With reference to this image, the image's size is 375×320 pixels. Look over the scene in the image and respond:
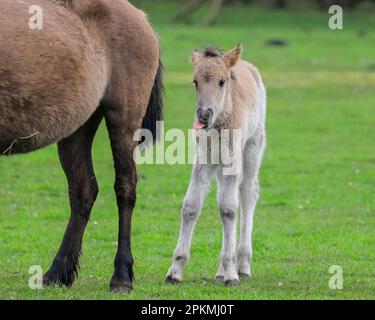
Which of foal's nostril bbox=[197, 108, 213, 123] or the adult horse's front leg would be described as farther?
the adult horse's front leg

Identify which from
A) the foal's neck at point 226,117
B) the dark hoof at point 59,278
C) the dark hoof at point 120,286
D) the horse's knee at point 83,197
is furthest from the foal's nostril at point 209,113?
the dark hoof at point 59,278

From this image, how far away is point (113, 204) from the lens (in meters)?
12.7

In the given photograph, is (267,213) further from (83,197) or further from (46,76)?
(46,76)

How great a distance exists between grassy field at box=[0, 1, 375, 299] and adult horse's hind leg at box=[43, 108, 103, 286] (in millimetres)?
381

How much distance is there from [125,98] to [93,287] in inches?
65.2

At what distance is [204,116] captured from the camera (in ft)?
25.9

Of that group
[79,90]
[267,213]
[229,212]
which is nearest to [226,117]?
[229,212]

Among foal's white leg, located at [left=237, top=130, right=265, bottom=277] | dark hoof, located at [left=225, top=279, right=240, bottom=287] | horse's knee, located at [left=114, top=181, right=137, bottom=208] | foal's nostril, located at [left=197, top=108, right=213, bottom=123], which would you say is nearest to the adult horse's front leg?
horse's knee, located at [left=114, top=181, right=137, bottom=208]

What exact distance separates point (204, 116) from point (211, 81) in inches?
14.3

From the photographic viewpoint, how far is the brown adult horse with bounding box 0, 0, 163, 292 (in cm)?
754

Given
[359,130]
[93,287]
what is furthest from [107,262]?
[359,130]

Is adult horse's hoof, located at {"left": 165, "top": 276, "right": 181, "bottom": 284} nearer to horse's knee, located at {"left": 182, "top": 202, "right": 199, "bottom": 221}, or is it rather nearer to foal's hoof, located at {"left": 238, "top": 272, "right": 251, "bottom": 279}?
horse's knee, located at {"left": 182, "top": 202, "right": 199, "bottom": 221}

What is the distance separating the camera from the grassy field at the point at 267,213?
8.38m

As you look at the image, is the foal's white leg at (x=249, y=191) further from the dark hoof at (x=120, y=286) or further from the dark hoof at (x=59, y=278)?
the dark hoof at (x=59, y=278)
